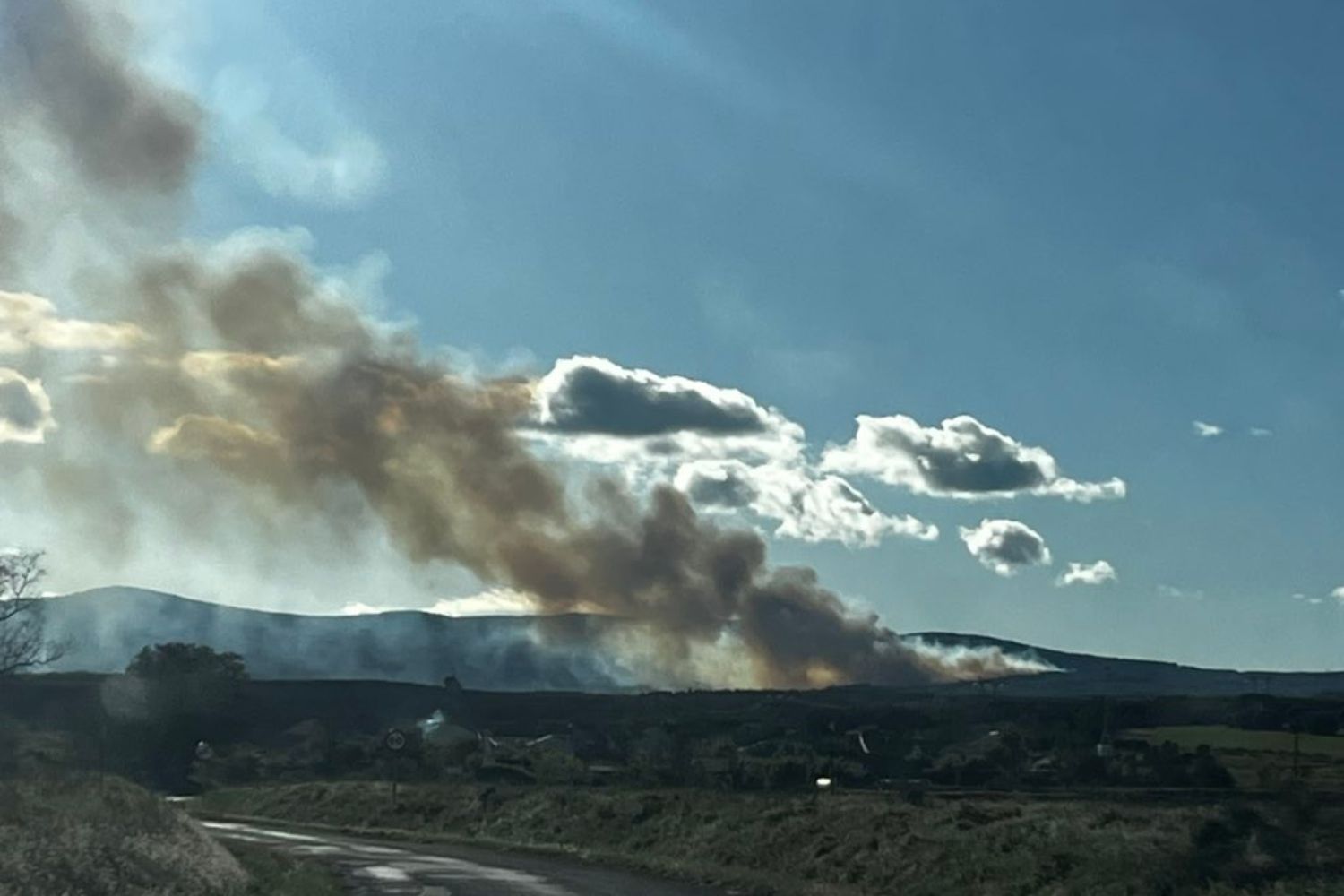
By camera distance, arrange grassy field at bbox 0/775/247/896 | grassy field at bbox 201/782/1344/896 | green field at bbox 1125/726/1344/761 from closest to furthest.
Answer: grassy field at bbox 0/775/247/896, grassy field at bbox 201/782/1344/896, green field at bbox 1125/726/1344/761

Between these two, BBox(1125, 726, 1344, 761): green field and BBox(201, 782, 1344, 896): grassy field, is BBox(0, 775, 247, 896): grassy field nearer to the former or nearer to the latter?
BBox(201, 782, 1344, 896): grassy field

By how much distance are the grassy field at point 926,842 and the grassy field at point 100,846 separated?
508 inches

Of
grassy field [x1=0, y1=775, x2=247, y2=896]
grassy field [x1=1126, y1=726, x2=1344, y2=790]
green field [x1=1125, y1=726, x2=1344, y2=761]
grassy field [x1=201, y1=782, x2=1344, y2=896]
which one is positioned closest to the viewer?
grassy field [x1=0, y1=775, x2=247, y2=896]

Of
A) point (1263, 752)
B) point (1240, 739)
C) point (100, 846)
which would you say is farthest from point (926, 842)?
point (1240, 739)

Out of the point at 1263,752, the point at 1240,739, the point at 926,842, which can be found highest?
the point at 1240,739

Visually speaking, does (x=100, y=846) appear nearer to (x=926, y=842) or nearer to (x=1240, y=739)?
(x=926, y=842)

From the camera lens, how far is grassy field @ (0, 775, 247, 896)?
27.3 metres

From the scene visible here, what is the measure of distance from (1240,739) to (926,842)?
Result: 63.5 m

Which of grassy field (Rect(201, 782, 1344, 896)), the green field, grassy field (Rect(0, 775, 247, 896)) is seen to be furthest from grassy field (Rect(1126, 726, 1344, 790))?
grassy field (Rect(0, 775, 247, 896))

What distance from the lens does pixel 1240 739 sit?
98.9 m

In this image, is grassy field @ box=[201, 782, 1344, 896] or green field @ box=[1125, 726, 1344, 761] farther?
green field @ box=[1125, 726, 1344, 761]

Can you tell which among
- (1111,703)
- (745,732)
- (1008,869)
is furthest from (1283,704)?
(1008,869)

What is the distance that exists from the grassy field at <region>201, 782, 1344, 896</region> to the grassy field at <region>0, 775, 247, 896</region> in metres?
12.9

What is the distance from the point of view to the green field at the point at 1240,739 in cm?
8712
